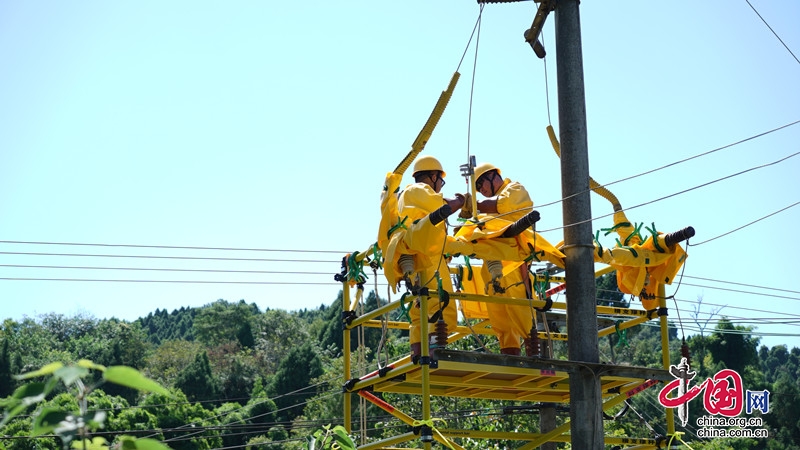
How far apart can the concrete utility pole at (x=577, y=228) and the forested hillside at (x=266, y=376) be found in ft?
7.83

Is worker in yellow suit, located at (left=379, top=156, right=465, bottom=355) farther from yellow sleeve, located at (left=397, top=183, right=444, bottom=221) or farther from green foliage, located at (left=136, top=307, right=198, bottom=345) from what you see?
green foliage, located at (left=136, top=307, right=198, bottom=345)

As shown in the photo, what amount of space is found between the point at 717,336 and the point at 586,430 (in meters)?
53.7

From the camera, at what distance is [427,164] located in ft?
38.1

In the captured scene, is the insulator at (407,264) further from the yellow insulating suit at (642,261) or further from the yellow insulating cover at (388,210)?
the yellow insulating suit at (642,261)

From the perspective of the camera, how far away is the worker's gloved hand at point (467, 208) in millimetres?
11281

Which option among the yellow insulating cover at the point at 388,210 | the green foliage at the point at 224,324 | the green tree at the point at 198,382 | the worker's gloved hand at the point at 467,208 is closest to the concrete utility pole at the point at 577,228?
the worker's gloved hand at the point at 467,208

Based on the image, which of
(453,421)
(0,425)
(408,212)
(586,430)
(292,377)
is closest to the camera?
(0,425)

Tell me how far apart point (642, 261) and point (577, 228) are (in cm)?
174

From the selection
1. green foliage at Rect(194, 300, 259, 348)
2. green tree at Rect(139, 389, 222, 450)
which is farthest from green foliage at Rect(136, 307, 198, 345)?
green tree at Rect(139, 389, 222, 450)

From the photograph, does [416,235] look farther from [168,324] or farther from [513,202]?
[168,324]

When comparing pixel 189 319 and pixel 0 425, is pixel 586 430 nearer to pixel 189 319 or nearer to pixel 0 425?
pixel 0 425

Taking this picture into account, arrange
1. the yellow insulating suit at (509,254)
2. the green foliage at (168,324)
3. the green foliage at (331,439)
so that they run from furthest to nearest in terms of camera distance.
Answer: the green foliage at (168,324) → the yellow insulating suit at (509,254) → the green foliage at (331,439)

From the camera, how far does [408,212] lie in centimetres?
1038

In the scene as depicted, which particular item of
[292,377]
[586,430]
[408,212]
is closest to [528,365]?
[586,430]
